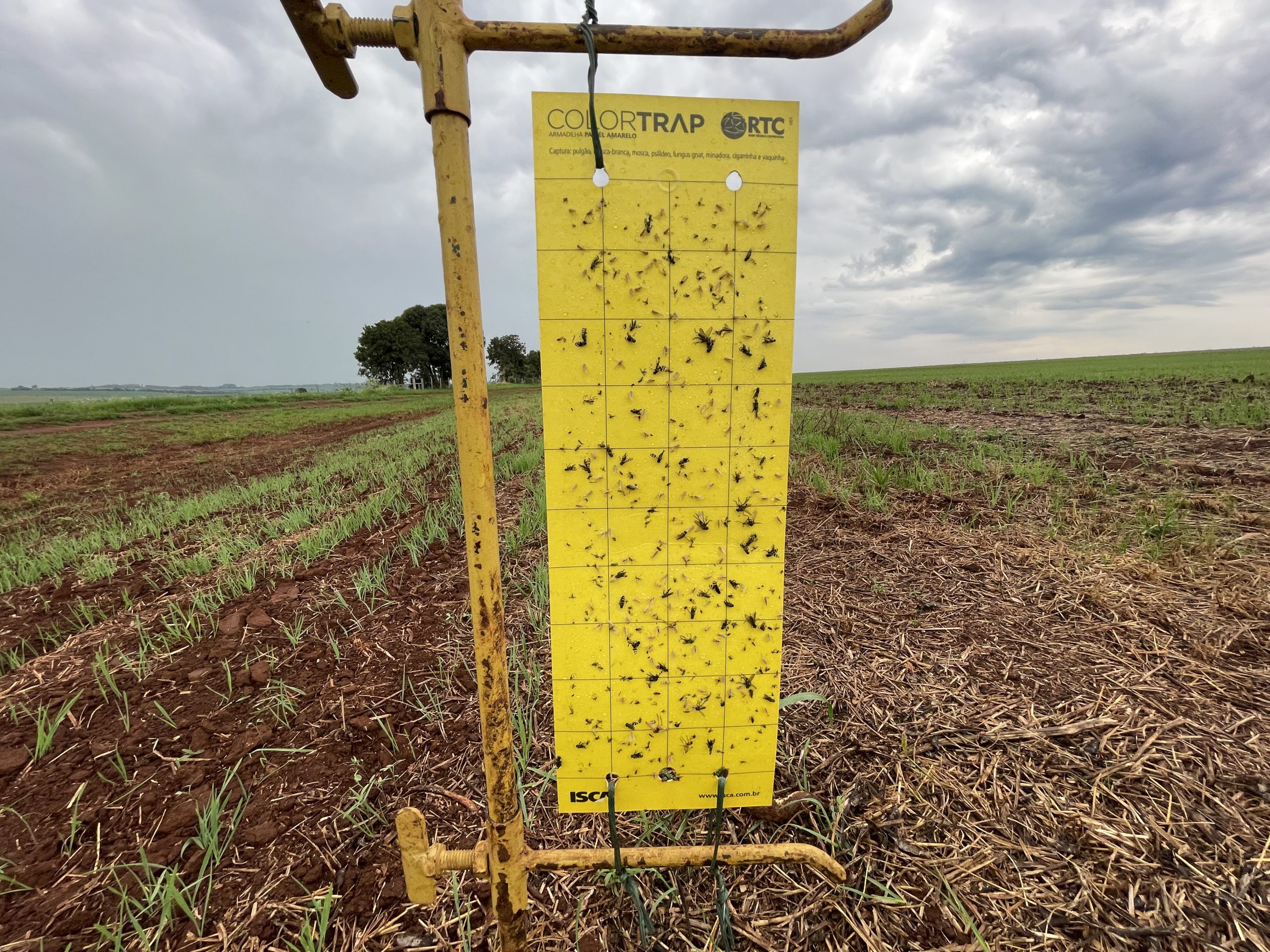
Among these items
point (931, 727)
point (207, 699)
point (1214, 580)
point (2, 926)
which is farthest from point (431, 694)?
point (1214, 580)

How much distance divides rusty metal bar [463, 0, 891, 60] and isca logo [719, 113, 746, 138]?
110 millimetres

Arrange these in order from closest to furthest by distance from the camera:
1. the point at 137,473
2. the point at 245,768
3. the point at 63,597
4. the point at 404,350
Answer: the point at 245,768 → the point at 63,597 → the point at 137,473 → the point at 404,350

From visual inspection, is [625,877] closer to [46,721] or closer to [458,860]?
[458,860]

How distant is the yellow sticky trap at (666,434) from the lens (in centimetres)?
104

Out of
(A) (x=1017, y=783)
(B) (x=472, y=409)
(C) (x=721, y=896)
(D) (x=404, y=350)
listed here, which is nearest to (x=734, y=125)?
(B) (x=472, y=409)

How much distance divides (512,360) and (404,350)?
12.5 m

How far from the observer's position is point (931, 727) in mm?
1742

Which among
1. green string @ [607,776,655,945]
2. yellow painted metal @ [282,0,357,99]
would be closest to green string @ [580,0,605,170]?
yellow painted metal @ [282,0,357,99]

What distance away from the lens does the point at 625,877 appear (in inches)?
47.7

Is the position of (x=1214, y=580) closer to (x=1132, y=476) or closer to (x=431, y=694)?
(x=1132, y=476)

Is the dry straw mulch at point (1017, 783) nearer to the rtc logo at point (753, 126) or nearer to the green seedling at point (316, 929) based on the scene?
the green seedling at point (316, 929)

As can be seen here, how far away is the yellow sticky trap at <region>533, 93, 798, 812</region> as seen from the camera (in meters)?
1.04

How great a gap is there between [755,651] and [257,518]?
4899mm

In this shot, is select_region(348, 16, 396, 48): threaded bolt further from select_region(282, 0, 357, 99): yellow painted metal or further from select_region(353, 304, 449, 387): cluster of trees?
select_region(353, 304, 449, 387): cluster of trees
